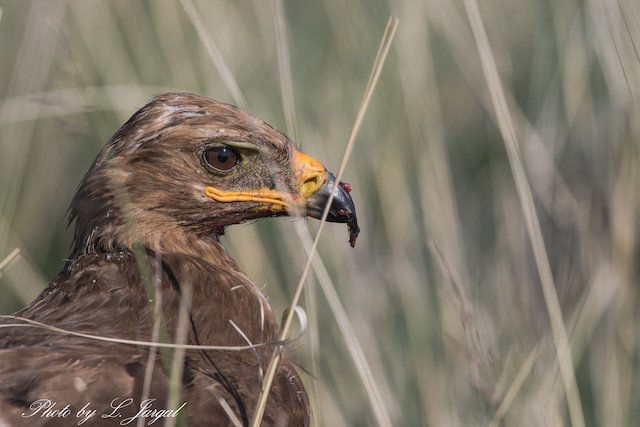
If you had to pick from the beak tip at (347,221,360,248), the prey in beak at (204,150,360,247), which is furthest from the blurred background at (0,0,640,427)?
the beak tip at (347,221,360,248)

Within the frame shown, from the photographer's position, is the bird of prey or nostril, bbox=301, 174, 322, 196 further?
nostril, bbox=301, 174, 322, 196

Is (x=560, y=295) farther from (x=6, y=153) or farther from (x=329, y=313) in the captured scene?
(x=6, y=153)

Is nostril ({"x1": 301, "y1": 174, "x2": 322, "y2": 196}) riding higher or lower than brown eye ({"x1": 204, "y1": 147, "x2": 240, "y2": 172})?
lower

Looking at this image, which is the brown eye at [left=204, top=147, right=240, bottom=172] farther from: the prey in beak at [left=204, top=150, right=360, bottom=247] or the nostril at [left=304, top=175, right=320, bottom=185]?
the nostril at [left=304, top=175, right=320, bottom=185]

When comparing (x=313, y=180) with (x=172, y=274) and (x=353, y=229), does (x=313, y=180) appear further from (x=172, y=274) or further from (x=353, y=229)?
(x=172, y=274)

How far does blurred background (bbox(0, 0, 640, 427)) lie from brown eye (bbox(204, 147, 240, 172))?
22cm

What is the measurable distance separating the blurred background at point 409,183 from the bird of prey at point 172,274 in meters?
0.19

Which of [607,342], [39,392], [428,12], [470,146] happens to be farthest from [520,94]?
[39,392]

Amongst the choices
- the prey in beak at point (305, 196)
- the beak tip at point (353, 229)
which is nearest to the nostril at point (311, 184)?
the prey in beak at point (305, 196)

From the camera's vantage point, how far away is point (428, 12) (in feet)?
11.3

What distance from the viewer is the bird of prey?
1.75 meters

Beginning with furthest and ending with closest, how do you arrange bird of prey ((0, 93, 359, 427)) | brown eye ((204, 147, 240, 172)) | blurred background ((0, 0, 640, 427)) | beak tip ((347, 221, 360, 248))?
1. blurred background ((0, 0, 640, 427))
2. beak tip ((347, 221, 360, 248))
3. brown eye ((204, 147, 240, 172))
4. bird of prey ((0, 93, 359, 427))

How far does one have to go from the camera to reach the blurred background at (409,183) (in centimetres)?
269

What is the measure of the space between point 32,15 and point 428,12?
1.76 meters
